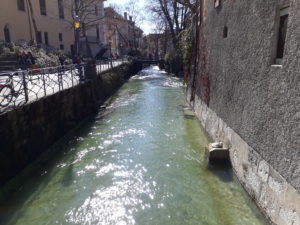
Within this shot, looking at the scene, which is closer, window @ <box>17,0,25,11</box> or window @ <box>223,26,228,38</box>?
window @ <box>223,26,228,38</box>

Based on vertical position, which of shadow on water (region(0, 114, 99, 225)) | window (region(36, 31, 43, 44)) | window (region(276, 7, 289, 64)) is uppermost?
window (region(36, 31, 43, 44))

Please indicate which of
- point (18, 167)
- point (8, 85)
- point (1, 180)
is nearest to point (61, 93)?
point (8, 85)

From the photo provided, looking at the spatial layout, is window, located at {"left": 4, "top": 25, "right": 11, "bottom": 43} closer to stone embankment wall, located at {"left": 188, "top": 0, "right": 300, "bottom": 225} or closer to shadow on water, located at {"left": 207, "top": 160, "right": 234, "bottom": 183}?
stone embankment wall, located at {"left": 188, "top": 0, "right": 300, "bottom": 225}

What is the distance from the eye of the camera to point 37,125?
293 inches

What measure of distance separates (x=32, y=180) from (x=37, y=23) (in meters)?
28.2

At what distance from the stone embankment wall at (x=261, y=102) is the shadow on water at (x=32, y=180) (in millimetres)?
4047

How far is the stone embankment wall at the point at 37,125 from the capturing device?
5.86 meters

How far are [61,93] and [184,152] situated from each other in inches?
203

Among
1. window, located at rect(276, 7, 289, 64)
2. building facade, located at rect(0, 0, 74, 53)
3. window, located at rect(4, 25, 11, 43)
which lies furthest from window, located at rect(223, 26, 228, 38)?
window, located at rect(4, 25, 11, 43)

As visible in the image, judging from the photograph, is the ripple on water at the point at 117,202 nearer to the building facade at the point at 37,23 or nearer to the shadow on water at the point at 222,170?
the shadow on water at the point at 222,170

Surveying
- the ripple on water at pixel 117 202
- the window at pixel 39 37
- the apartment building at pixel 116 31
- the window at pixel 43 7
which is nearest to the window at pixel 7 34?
the window at pixel 39 37

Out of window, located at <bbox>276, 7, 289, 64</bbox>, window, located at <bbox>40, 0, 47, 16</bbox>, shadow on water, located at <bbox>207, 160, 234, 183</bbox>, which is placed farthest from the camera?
window, located at <bbox>40, 0, 47, 16</bbox>

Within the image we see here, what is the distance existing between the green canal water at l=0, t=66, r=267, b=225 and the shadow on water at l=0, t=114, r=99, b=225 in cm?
2

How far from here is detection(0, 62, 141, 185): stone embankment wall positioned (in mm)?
5856
